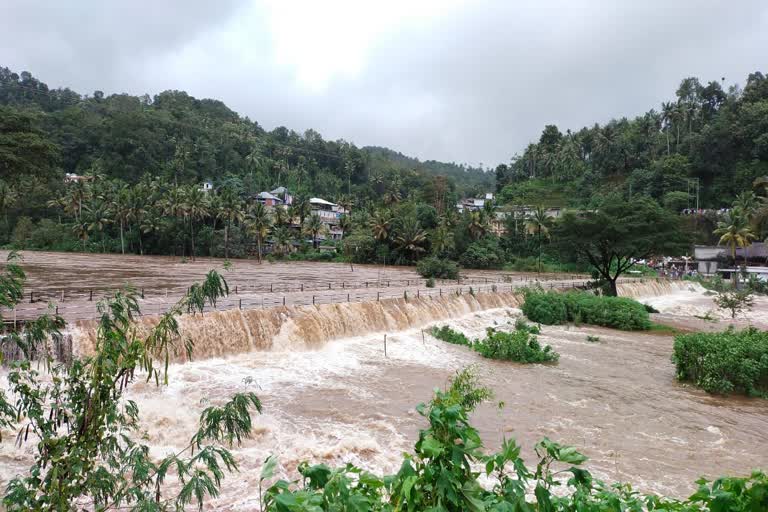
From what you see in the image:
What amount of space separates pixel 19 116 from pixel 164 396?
21687 mm

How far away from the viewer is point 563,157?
293 ft

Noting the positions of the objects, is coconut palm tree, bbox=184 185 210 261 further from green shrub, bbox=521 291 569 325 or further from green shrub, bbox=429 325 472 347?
green shrub, bbox=429 325 472 347

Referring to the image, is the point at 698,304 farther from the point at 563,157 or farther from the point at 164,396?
the point at 563,157

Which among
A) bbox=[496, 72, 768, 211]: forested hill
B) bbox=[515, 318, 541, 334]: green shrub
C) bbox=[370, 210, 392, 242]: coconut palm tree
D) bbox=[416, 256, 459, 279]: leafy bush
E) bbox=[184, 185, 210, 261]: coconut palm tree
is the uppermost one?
bbox=[496, 72, 768, 211]: forested hill

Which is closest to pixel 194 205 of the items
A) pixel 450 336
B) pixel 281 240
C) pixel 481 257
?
pixel 281 240

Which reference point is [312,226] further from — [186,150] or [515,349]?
[515,349]

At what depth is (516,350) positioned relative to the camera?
17.0m

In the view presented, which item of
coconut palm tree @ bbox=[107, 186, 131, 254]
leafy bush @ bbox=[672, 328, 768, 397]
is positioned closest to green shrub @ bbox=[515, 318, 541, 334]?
leafy bush @ bbox=[672, 328, 768, 397]

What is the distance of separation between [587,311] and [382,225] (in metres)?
36.4

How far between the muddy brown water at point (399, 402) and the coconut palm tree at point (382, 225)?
3913 cm

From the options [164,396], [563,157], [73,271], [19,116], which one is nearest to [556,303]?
[164,396]

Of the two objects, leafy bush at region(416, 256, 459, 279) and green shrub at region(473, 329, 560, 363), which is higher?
leafy bush at region(416, 256, 459, 279)

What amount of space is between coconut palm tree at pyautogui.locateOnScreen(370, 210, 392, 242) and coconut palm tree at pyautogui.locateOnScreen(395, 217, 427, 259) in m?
1.61

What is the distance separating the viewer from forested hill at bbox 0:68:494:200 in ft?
285
